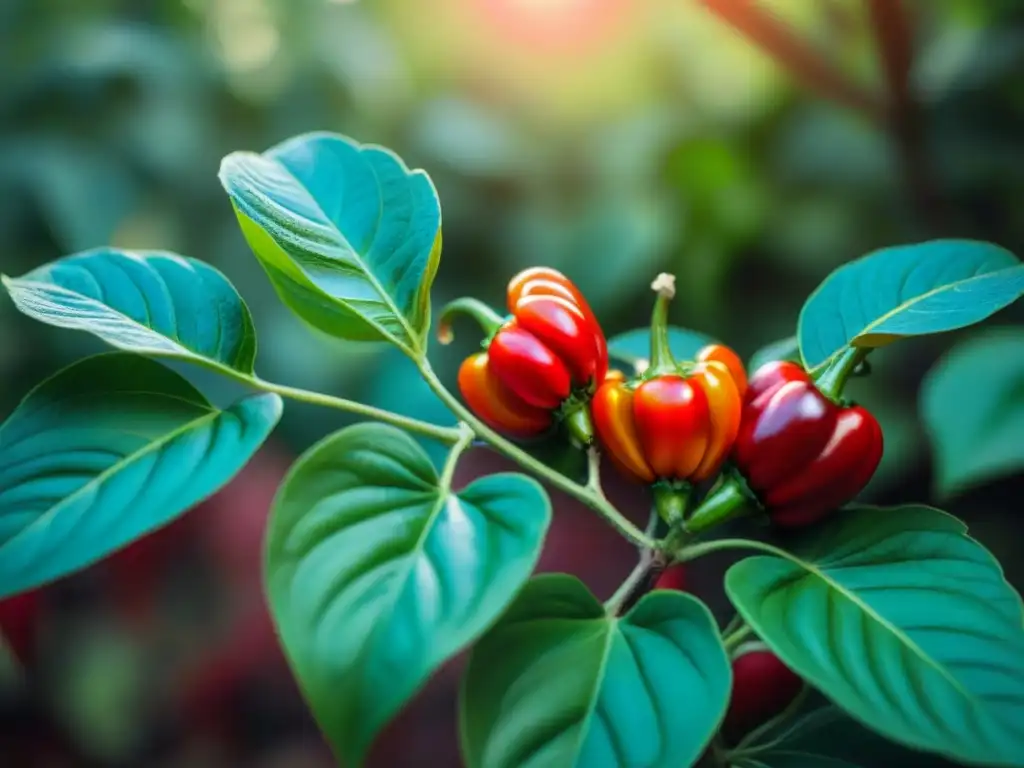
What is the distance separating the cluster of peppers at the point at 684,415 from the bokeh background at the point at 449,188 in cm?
36

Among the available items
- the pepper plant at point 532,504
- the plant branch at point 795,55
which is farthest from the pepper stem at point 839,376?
the plant branch at point 795,55

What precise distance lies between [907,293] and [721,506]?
0.15 meters

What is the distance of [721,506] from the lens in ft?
1.25

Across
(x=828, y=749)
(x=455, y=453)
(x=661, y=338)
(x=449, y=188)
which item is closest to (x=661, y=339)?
(x=661, y=338)

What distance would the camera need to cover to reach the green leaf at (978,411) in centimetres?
56

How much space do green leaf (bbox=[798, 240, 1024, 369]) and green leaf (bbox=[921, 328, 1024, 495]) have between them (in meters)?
0.17

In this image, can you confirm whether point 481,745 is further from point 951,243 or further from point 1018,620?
point 951,243

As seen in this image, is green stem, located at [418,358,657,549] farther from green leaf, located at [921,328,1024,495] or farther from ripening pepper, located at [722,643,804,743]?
green leaf, located at [921,328,1024,495]

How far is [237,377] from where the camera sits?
40 cm

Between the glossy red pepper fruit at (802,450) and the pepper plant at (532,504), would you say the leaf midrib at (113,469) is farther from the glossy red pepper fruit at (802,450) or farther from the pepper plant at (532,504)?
the glossy red pepper fruit at (802,450)

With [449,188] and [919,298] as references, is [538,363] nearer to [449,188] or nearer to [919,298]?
[919,298]

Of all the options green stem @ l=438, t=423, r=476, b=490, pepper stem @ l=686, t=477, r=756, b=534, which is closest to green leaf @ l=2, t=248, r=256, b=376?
green stem @ l=438, t=423, r=476, b=490

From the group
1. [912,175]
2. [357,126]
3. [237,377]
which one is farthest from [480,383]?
[357,126]

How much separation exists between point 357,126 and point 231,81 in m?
0.18
